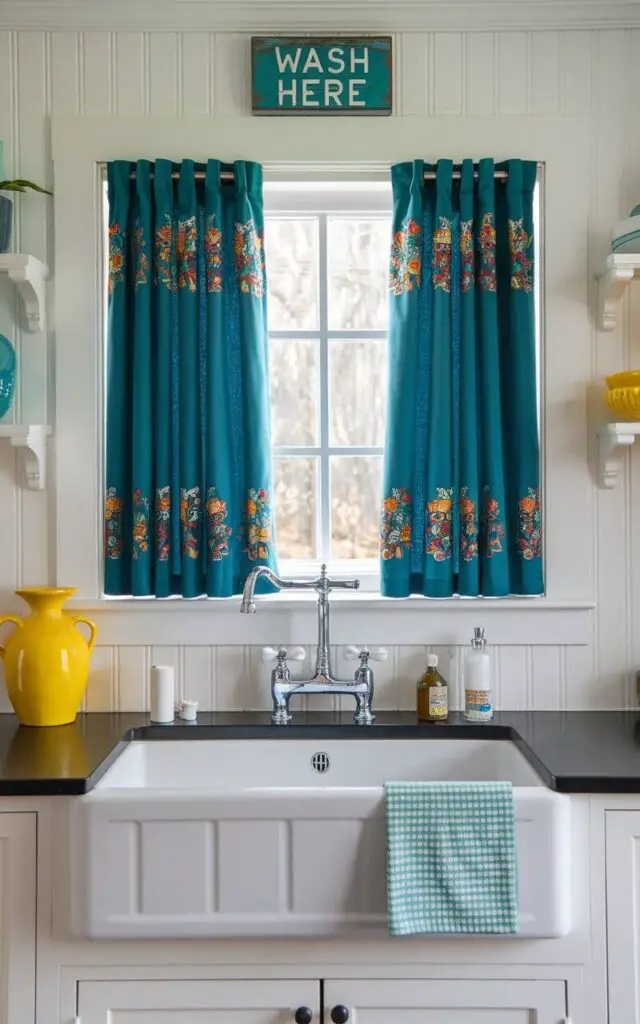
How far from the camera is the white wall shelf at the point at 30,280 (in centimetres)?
212

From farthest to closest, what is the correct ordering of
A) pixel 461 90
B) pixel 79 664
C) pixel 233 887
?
pixel 461 90 → pixel 79 664 → pixel 233 887

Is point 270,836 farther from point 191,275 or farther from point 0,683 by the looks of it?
point 191,275

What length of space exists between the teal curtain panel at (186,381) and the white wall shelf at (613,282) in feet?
2.60

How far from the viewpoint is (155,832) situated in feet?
5.38

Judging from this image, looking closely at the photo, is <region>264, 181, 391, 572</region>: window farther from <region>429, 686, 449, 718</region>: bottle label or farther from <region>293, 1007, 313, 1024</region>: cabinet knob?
<region>293, 1007, 313, 1024</region>: cabinet knob

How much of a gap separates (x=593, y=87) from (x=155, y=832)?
75.6 inches

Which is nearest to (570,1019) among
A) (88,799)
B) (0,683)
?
(88,799)

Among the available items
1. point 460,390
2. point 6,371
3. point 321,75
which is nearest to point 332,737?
point 460,390

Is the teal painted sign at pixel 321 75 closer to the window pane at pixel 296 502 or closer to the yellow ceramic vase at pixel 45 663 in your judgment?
the window pane at pixel 296 502

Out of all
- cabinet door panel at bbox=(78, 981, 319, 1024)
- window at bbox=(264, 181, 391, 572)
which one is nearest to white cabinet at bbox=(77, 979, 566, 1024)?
cabinet door panel at bbox=(78, 981, 319, 1024)

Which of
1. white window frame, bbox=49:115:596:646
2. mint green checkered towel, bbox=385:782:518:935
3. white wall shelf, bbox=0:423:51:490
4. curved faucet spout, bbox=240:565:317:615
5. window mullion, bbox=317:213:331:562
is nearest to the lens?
mint green checkered towel, bbox=385:782:518:935

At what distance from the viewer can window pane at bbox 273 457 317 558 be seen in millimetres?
2430

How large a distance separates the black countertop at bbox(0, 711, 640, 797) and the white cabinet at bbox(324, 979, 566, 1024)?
37 cm

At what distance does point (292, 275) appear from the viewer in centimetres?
243
